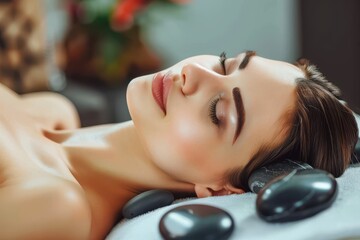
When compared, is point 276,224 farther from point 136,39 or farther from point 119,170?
point 136,39

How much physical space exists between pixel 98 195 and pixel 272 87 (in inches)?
13.7

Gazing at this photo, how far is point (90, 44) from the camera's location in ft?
8.74

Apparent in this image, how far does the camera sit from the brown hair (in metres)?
1.10

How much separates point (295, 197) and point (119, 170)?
0.38m

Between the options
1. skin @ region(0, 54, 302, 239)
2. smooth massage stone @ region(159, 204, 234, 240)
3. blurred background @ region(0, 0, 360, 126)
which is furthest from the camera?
blurred background @ region(0, 0, 360, 126)

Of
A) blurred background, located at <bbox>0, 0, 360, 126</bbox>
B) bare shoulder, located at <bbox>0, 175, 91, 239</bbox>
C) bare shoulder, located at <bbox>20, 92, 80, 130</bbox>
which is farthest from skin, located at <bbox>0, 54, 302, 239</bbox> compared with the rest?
blurred background, located at <bbox>0, 0, 360, 126</bbox>

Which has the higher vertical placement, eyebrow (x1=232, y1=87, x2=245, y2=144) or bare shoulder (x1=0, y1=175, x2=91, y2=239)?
eyebrow (x1=232, y1=87, x2=245, y2=144)

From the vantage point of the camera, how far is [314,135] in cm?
110

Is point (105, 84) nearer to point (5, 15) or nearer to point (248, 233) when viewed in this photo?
point (5, 15)

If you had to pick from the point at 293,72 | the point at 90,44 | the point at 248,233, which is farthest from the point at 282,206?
the point at 90,44

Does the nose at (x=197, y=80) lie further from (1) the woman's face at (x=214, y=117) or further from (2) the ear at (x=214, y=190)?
(2) the ear at (x=214, y=190)

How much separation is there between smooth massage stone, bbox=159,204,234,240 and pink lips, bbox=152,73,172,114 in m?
0.26

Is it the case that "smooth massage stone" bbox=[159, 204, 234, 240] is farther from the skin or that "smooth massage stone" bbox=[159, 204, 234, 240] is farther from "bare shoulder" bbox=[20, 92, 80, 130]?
"bare shoulder" bbox=[20, 92, 80, 130]

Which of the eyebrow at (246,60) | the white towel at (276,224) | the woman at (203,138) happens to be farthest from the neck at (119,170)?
the eyebrow at (246,60)
